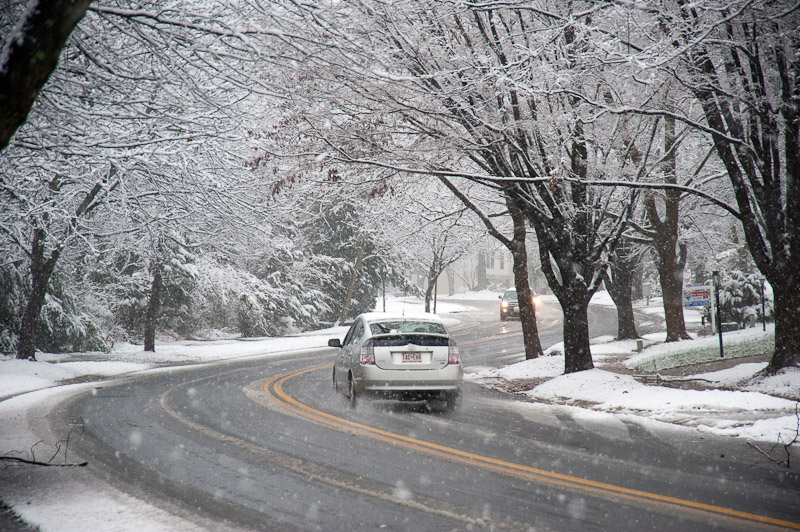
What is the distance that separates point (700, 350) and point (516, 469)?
13413 mm

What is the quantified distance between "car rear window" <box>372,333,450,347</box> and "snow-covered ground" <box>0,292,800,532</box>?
2.64 metres

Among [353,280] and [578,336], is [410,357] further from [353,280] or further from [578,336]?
[353,280]

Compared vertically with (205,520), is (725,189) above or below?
above

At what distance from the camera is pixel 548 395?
39.0ft

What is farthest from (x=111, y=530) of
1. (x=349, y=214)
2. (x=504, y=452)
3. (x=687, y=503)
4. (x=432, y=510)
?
(x=349, y=214)

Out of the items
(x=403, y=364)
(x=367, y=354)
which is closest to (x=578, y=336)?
(x=403, y=364)

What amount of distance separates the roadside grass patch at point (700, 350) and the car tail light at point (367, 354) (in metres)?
7.13

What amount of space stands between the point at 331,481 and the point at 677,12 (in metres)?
8.05

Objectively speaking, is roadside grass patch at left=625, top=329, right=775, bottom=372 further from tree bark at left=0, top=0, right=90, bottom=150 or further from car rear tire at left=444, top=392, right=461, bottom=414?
tree bark at left=0, top=0, right=90, bottom=150

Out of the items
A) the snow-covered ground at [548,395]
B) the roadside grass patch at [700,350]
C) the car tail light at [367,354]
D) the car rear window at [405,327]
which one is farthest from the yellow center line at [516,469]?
the roadside grass patch at [700,350]

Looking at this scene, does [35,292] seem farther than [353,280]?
No

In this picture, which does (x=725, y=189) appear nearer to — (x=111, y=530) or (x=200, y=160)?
(x=200, y=160)

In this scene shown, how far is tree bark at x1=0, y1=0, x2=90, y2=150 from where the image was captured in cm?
397

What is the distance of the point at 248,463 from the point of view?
21.7 feet
